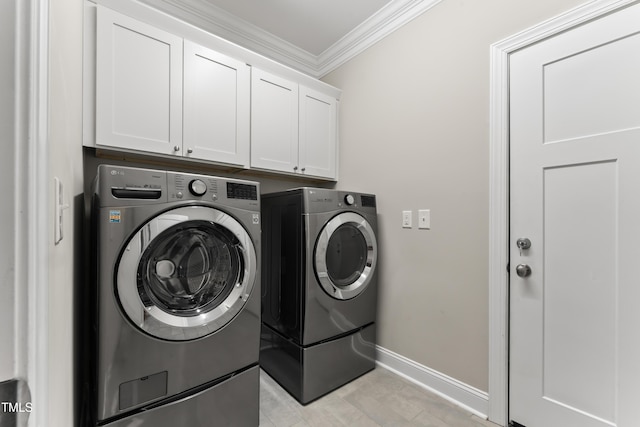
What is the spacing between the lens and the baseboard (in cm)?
156

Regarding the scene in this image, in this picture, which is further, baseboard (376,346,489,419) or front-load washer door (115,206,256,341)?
baseboard (376,346,489,419)

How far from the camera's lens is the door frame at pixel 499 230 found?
1.48m

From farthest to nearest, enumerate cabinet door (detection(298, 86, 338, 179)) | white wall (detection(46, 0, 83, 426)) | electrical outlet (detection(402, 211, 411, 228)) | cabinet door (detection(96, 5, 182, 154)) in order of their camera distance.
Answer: cabinet door (detection(298, 86, 338, 179)) < electrical outlet (detection(402, 211, 411, 228)) < cabinet door (detection(96, 5, 182, 154)) < white wall (detection(46, 0, 83, 426))

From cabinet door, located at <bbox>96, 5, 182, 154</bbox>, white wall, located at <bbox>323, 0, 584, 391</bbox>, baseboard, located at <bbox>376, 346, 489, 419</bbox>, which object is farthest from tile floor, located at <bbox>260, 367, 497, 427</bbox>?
cabinet door, located at <bbox>96, 5, 182, 154</bbox>

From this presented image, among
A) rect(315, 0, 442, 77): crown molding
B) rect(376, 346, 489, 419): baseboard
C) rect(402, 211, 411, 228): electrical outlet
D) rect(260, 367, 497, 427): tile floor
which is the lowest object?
rect(260, 367, 497, 427): tile floor

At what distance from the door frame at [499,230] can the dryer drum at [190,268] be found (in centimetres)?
137

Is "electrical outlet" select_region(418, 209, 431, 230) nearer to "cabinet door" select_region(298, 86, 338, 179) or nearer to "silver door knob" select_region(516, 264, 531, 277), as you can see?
"silver door knob" select_region(516, 264, 531, 277)

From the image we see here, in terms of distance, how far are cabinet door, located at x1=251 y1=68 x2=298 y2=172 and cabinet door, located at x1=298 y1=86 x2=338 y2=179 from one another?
74mm

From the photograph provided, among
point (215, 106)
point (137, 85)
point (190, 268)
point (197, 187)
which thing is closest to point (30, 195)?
point (197, 187)

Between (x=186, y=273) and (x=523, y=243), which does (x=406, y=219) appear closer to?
(x=523, y=243)

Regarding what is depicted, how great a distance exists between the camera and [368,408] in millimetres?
1614

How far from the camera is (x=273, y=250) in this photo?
1939 millimetres

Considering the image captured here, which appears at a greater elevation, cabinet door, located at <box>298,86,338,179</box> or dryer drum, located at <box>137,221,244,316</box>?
cabinet door, located at <box>298,86,338,179</box>

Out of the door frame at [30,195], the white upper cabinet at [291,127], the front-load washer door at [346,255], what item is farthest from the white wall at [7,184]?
the white upper cabinet at [291,127]
